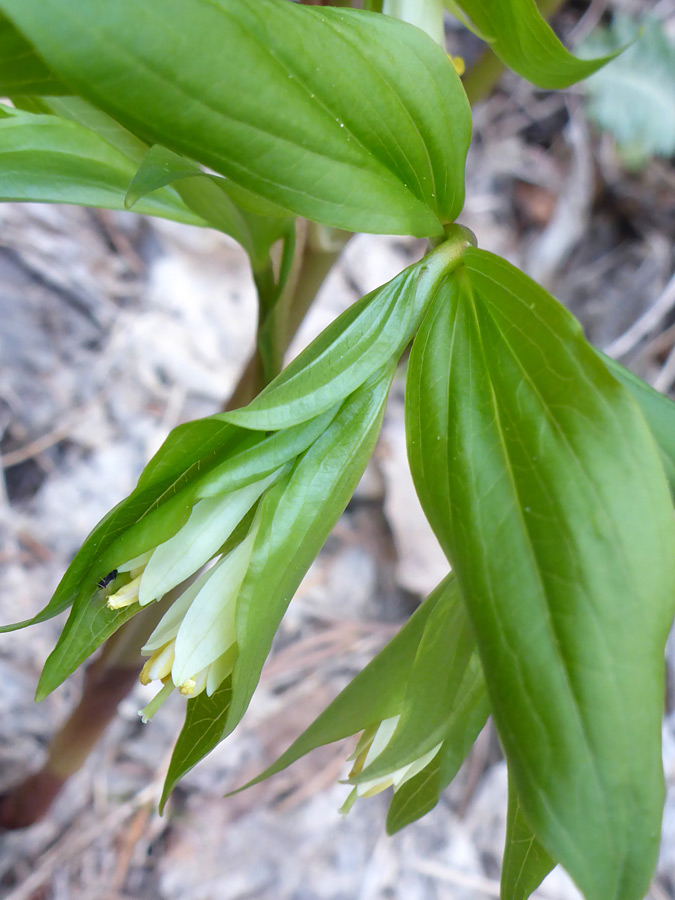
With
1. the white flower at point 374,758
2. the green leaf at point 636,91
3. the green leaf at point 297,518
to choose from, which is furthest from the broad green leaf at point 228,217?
the green leaf at point 636,91

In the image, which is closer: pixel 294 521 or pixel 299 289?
pixel 294 521

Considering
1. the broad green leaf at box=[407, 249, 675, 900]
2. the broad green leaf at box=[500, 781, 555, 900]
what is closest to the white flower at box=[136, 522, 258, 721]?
the broad green leaf at box=[407, 249, 675, 900]

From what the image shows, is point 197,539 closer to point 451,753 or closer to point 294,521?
point 294,521

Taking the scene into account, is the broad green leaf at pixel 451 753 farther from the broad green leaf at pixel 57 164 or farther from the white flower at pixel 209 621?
the broad green leaf at pixel 57 164

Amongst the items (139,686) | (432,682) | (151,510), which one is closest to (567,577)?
(432,682)

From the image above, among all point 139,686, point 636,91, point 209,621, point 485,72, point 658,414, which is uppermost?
point 636,91

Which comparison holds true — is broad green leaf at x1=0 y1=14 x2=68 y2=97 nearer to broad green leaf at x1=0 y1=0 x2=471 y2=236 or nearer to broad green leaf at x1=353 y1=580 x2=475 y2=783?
broad green leaf at x1=0 y1=0 x2=471 y2=236

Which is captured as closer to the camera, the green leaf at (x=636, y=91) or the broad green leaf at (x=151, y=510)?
the broad green leaf at (x=151, y=510)

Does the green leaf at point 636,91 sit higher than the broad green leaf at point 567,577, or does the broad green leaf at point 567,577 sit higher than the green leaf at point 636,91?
the green leaf at point 636,91
